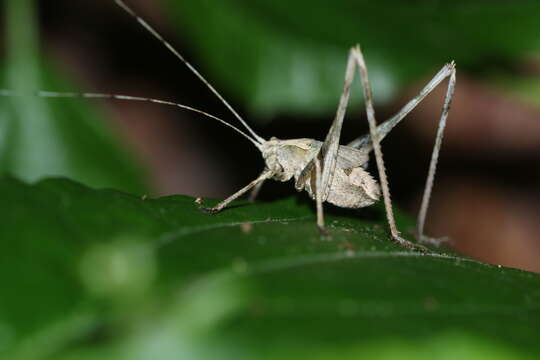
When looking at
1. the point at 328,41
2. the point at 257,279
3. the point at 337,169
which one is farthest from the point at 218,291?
the point at 328,41

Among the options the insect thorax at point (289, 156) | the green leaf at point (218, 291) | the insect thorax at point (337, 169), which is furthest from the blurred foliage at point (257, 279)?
the insect thorax at point (289, 156)

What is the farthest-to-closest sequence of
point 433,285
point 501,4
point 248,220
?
point 501,4 < point 248,220 < point 433,285

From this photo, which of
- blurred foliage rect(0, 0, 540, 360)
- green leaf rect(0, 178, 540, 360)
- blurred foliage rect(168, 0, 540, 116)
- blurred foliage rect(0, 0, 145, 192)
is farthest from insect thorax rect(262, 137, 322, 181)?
blurred foliage rect(0, 0, 145, 192)

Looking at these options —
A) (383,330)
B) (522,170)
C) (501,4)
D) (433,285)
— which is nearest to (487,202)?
(522,170)

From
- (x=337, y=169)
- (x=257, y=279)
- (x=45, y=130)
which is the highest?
(x=45, y=130)

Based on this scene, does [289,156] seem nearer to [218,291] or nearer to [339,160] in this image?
[339,160]

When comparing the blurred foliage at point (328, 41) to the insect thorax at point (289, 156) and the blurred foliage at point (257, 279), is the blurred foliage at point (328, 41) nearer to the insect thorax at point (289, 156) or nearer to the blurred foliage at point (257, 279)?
the blurred foliage at point (257, 279)

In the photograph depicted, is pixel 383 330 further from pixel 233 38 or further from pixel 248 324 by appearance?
pixel 233 38
